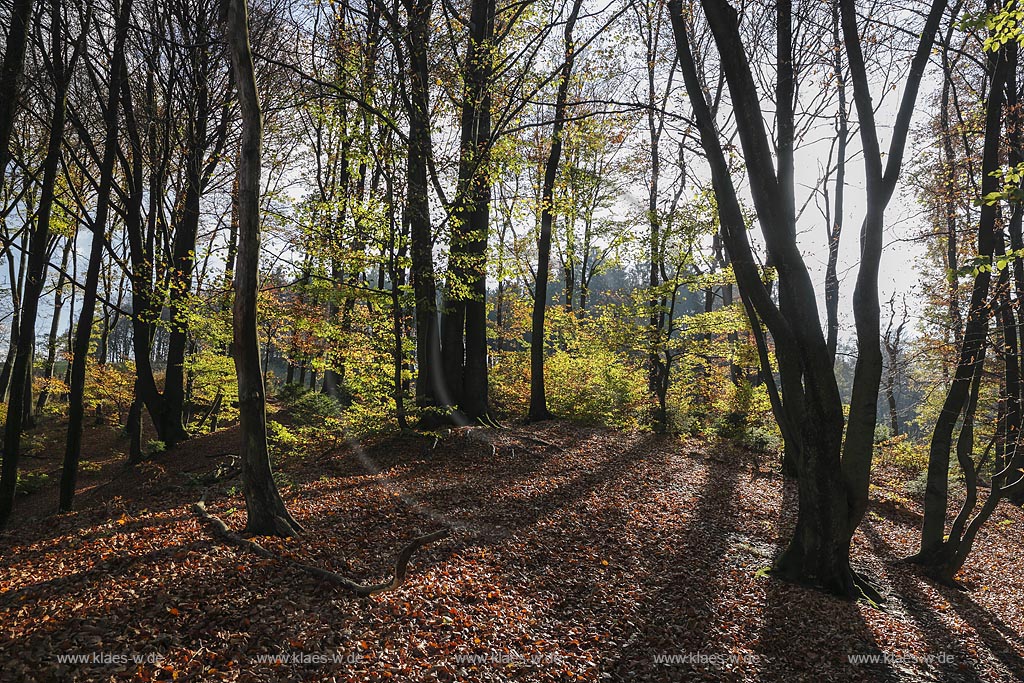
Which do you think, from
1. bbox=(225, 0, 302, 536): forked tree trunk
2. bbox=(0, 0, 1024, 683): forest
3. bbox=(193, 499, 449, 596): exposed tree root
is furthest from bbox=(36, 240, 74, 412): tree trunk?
bbox=(225, 0, 302, 536): forked tree trunk

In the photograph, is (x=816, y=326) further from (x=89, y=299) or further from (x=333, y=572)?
(x=89, y=299)

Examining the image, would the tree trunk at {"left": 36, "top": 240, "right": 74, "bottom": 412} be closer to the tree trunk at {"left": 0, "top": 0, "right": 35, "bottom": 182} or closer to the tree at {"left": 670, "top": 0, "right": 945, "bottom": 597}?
the tree trunk at {"left": 0, "top": 0, "right": 35, "bottom": 182}

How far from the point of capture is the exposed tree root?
467 centimetres

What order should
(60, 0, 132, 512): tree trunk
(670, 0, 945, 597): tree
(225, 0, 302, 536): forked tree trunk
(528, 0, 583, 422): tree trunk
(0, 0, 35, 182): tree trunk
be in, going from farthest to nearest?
(528, 0, 583, 422): tree trunk < (60, 0, 132, 512): tree trunk < (0, 0, 35, 182): tree trunk < (670, 0, 945, 597): tree < (225, 0, 302, 536): forked tree trunk

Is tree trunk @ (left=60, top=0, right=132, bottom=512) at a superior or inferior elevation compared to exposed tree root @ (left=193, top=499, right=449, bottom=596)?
superior

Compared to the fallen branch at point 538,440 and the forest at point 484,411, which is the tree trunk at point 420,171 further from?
the fallen branch at point 538,440

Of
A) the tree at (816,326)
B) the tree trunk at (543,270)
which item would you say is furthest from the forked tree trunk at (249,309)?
the tree trunk at (543,270)

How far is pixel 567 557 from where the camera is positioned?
6.25 metres

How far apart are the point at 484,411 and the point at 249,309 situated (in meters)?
6.97

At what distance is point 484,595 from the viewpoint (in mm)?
5102

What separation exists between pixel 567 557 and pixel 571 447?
16.7ft

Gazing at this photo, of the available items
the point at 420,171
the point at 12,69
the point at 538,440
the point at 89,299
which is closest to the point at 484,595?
the point at 538,440

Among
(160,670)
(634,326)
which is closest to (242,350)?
(160,670)

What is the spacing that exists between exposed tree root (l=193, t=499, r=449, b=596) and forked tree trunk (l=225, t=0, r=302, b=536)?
0.30 meters
